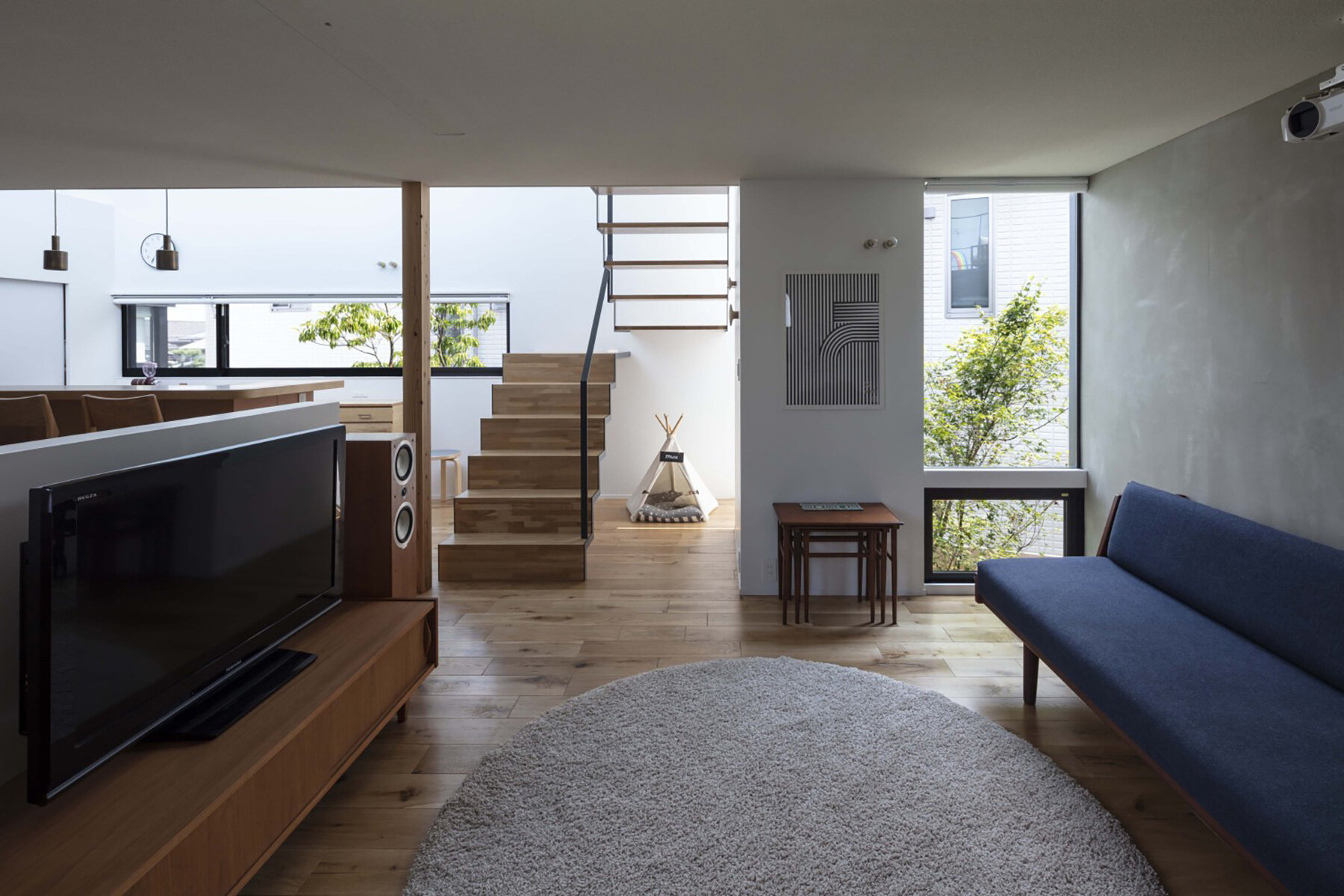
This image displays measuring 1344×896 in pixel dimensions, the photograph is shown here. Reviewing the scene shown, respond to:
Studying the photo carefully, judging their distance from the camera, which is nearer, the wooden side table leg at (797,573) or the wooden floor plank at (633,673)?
the wooden floor plank at (633,673)

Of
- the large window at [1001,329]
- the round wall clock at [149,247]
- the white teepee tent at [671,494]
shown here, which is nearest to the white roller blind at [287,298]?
the round wall clock at [149,247]

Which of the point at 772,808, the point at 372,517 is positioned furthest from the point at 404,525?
the point at 772,808

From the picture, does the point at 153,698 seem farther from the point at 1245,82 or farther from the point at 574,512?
the point at 1245,82

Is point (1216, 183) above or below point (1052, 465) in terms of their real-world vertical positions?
above

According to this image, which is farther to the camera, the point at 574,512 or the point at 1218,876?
the point at 574,512

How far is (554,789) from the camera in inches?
100

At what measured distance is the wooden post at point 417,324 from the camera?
455 cm

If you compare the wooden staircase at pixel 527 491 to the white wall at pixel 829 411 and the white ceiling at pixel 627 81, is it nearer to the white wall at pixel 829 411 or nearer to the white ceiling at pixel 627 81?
the white wall at pixel 829 411

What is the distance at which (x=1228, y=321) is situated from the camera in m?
3.34

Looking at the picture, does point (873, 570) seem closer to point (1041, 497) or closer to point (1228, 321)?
point (1041, 497)

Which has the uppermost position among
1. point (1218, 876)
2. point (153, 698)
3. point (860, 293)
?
point (860, 293)

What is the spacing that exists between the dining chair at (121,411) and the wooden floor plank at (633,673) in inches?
70.1

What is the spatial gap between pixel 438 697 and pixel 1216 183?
12.5ft

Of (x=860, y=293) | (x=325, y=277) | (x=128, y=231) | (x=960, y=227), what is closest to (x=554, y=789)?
(x=860, y=293)
